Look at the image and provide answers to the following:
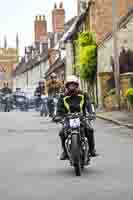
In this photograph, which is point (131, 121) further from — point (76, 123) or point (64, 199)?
point (64, 199)

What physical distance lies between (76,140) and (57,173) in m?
0.81

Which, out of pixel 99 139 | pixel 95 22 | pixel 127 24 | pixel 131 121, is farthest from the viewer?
pixel 95 22

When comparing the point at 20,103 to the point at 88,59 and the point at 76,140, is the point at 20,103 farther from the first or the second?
the point at 76,140

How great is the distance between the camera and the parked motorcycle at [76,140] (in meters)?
11.3

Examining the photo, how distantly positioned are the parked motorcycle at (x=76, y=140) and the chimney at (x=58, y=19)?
71.5m

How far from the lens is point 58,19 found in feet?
279

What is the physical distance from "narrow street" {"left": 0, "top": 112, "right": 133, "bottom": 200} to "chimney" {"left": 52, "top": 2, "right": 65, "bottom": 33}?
6460 centimetres

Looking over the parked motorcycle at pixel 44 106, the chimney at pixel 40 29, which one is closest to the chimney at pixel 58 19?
the chimney at pixel 40 29

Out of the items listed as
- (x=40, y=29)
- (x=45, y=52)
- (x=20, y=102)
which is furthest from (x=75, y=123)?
(x=40, y=29)

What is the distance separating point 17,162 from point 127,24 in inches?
1237

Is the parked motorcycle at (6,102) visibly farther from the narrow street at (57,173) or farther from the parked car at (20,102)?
the narrow street at (57,173)

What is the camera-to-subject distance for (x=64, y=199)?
880 centimetres

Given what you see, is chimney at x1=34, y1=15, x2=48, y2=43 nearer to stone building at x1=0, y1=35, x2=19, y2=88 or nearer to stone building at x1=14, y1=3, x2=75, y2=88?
stone building at x1=14, y1=3, x2=75, y2=88

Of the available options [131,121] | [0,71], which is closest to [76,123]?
[131,121]
